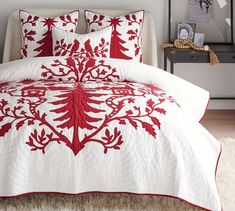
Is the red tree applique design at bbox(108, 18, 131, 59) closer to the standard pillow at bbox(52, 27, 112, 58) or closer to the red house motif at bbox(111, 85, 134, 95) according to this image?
the standard pillow at bbox(52, 27, 112, 58)

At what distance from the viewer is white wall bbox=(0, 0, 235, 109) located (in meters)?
4.31

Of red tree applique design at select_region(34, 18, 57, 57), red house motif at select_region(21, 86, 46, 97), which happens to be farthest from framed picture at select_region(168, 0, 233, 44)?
red house motif at select_region(21, 86, 46, 97)

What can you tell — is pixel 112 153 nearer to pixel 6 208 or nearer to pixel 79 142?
pixel 79 142

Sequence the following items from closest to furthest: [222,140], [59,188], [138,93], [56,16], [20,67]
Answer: [59,188]
[138,93]
[20,67]
[222,140]
[56,16]

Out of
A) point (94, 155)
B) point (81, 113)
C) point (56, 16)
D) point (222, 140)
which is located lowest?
point (222, 140)

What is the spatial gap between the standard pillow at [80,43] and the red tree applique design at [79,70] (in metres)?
0.42

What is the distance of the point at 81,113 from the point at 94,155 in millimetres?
241

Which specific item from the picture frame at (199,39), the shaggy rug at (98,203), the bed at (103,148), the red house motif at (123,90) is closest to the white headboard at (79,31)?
the picture frame at (199,39)

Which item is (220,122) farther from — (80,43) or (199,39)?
(80,43)

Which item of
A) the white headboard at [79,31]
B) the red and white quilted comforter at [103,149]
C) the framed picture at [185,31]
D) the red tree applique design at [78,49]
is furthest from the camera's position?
the framed picture at [185,31]

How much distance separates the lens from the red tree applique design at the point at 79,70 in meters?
3.27

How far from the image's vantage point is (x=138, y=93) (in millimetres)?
2842

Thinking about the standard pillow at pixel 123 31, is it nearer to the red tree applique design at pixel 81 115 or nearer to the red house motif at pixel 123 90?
the red house motif at pixel 123 90

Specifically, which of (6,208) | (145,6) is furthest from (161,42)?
(6,208)
